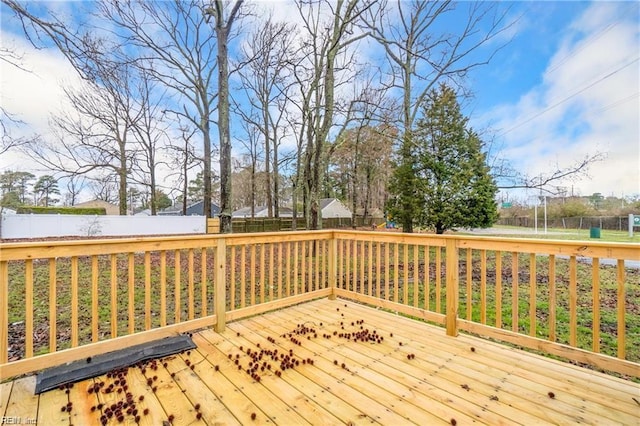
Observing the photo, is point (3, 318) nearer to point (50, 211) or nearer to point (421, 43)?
point (421, 43)

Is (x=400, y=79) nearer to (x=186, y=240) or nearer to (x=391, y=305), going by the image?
(x=391, y=305)

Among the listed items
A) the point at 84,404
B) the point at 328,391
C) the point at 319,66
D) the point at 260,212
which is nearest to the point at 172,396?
the point at 84,404

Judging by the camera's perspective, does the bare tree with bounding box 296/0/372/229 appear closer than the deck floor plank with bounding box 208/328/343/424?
No

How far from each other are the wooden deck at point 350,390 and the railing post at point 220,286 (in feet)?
0.78

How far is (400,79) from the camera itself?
1020cm

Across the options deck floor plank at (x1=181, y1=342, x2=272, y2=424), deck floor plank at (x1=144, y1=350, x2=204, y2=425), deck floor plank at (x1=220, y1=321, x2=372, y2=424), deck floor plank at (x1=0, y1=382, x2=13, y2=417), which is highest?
deck floor plank at (x1=0, y1=382, x2=13, y2=417)

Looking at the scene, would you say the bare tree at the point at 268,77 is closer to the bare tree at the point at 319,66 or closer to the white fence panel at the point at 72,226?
the bare tree at the point at 319,66

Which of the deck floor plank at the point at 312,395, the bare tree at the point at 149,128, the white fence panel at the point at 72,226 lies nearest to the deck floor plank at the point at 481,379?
the deck floor plank at the point at 312,395

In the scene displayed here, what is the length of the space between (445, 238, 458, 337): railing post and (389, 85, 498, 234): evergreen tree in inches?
241

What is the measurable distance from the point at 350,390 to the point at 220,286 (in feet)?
5.43

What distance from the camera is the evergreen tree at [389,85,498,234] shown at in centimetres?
840

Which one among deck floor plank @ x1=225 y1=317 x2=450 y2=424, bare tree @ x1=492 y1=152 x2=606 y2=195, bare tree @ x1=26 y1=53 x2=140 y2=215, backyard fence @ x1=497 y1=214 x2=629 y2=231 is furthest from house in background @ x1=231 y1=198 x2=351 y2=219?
deck floor plank @ x1=225 y1=317 x2=450 y2=424

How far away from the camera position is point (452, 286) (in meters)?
2.81

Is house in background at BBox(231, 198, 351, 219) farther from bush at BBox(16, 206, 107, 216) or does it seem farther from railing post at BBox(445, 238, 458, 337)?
railing post at BBox(445, 238, 458, 337)
